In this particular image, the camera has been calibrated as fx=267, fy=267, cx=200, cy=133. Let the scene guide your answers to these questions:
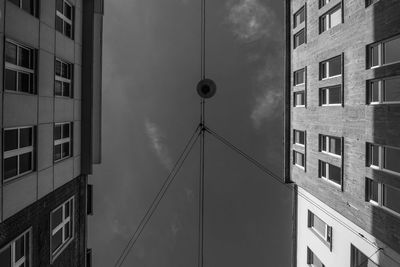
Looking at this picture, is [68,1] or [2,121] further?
[68,1]

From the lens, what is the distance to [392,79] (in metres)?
13.0

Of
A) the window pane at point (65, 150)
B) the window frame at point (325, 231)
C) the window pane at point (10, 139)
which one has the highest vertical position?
the window pane at point (10, 139)

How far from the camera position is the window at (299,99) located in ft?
75.9

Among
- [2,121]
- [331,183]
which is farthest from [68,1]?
[331,183]

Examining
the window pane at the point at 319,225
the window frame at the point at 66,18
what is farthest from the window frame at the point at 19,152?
the window pane at the point at 319,225

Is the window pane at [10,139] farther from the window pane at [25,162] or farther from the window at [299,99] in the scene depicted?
the window at [299,99]

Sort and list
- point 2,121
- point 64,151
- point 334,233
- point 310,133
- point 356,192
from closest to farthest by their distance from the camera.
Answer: point 2,121
point 356,192
point 64,151
point 334,233
point 310,133

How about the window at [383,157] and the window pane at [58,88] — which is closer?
the window at [383,157]

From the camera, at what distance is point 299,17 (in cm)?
2389

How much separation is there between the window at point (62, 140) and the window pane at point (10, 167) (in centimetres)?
351

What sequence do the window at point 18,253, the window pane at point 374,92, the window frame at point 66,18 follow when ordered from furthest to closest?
the window frame at point 66,18
the window pane at point 374,92
the window at point 18,253

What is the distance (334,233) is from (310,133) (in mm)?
7387

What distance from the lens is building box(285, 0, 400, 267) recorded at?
42.8 ft

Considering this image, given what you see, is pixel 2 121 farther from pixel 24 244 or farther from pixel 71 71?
pixel 71 71
